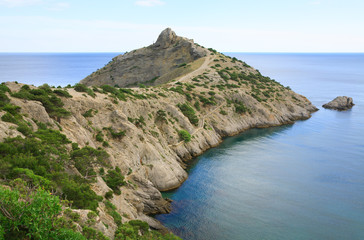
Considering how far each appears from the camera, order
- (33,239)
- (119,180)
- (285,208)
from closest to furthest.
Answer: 1. (33,239)
2. (119,180)
3. (285,208)

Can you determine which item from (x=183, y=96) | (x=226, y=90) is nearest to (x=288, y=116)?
(x=226, y=90)

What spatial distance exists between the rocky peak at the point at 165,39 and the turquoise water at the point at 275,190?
70.9m

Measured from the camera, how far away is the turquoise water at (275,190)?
126 feet

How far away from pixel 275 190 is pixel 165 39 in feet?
335

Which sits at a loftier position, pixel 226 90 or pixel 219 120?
pixel 226 90

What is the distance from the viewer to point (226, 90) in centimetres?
10019

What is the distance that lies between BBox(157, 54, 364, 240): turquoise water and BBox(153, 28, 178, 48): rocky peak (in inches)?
2793

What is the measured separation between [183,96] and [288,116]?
46.0 meters

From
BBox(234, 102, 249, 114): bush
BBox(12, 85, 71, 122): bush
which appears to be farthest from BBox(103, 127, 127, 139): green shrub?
BBox(234, 102, 249, 114): bush

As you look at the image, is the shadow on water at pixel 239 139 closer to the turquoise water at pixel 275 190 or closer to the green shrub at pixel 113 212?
the turquoise water at pixel 275 190

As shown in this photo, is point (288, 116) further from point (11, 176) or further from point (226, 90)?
point (11, 176)

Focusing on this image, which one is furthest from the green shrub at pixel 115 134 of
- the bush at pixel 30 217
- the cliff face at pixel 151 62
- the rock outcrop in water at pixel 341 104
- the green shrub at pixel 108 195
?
the rock outcrop in water at pixel 341 104

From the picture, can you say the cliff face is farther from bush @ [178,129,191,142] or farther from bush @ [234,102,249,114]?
bush @ [178,129,191,142]

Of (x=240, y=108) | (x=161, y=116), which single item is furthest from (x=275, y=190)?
(x=240, y=108)
